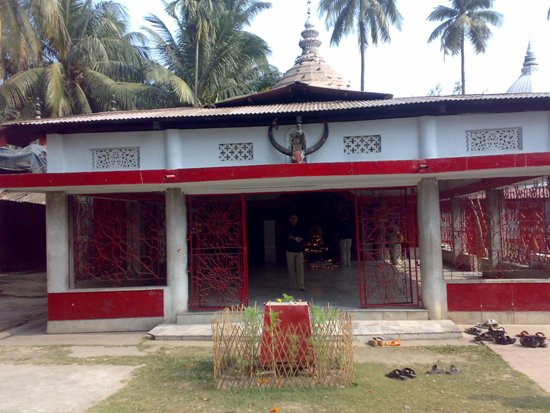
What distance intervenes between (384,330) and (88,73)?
56.2ft

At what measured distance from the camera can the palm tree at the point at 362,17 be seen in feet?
90.9

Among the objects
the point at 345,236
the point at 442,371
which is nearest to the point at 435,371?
the point at 442,371

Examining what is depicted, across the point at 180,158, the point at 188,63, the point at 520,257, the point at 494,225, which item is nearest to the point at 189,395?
the point at 180,158

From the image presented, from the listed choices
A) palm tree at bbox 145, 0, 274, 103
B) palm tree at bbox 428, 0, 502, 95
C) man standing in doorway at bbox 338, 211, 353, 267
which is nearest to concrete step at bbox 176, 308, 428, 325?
man standing in doorway at bbox 338, 211, 353, 267

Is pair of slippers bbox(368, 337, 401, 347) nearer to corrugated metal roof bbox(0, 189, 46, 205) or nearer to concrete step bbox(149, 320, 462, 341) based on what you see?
concrete step bbox(149, 320, 462, 341)

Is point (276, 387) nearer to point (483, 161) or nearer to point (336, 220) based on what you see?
point (483, 161)

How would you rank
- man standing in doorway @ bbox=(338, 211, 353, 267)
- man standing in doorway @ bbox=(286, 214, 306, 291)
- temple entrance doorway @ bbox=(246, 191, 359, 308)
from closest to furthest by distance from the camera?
man standing in doorway @ bbox=(286, 214, 306, 291), man standing in doorway @ bbox=(338, 211, 353, 267), temple entrance doorway @ bbox=(246, 191, 359, 308)

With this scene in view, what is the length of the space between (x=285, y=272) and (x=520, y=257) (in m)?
6.36

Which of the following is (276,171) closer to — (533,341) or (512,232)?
(533,341)

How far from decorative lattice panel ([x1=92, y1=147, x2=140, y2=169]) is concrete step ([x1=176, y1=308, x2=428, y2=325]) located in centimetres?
304

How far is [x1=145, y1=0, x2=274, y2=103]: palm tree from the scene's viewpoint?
21719mm

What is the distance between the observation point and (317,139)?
8.64 metres

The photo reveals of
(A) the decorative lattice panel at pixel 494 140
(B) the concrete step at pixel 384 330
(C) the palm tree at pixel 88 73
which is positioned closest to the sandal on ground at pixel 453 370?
(B) the concrete step at pixel 384 330

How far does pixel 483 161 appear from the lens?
24.8 ft
